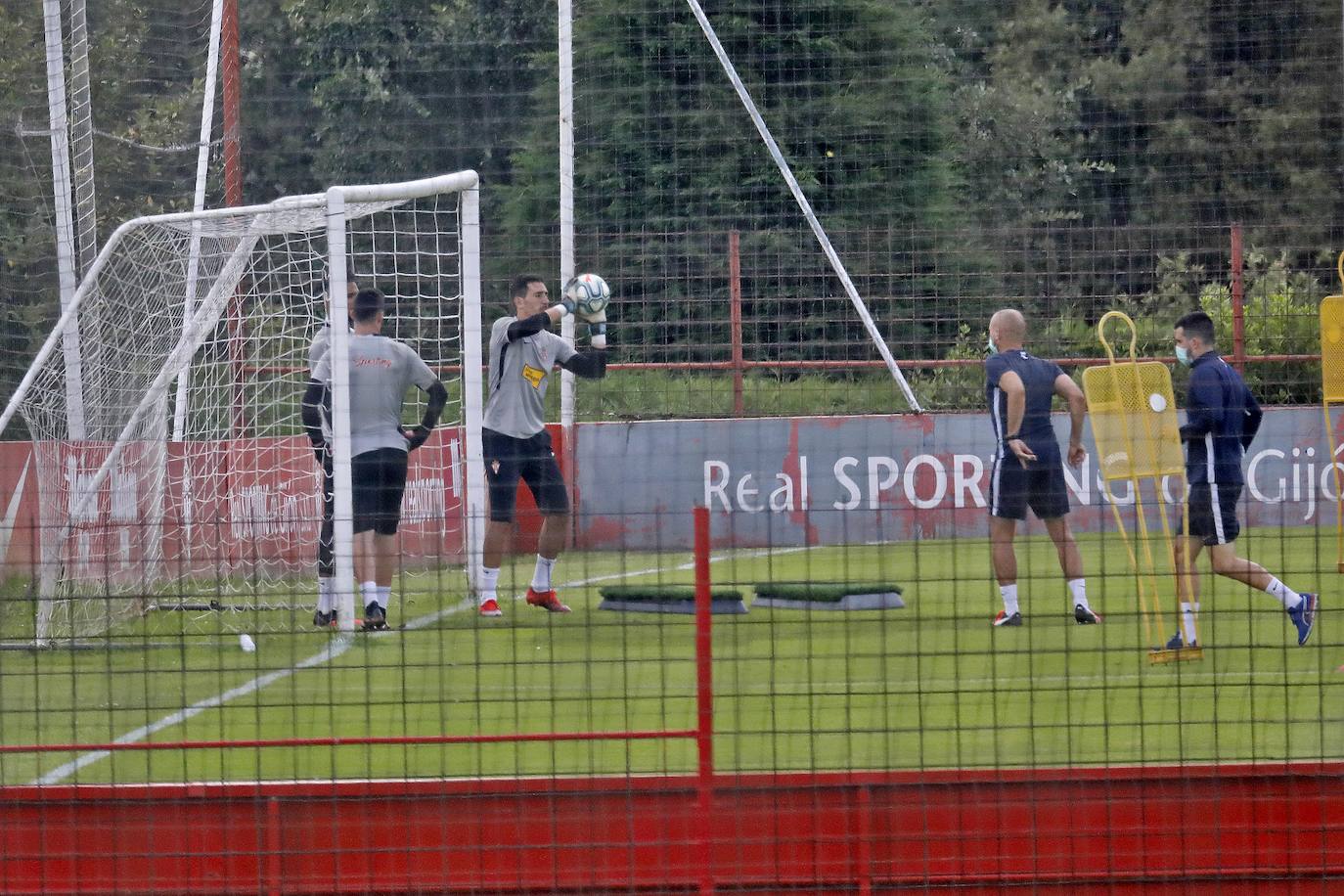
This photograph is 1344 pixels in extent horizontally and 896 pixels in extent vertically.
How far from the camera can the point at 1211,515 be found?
7.22 meters

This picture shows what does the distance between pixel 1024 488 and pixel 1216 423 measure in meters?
1.03

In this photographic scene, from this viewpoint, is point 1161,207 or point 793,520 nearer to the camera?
point 793,520

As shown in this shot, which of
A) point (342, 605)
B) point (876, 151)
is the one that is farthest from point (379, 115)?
point (342, 605)

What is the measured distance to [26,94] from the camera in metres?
12.8

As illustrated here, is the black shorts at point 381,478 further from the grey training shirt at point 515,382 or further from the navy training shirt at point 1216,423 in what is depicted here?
the navy training shirt at point 1216,423

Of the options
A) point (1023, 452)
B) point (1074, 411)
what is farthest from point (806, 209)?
point (1023, 452)

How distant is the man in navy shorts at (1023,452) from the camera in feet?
26.4

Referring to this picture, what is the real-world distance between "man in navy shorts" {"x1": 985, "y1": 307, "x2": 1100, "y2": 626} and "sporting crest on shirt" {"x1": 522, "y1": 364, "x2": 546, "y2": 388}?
2.42 m

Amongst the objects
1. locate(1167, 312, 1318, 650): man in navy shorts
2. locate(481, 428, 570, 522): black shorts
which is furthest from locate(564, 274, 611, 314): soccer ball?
locate(1167, 312, 1318, 650): man in navy shorts

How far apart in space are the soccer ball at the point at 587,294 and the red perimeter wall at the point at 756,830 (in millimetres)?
5119

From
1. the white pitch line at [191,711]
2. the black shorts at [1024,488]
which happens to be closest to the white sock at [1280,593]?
the black shorts at [1024,488]

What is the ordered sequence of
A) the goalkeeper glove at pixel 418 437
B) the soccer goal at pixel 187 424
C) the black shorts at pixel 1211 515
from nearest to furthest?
the black shorts at pixel 1211 515
the soccer goal at pixel 187 424
the goalkeeper glove at pixel 418 437

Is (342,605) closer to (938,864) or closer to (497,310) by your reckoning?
(938,864)

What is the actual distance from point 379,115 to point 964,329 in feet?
34.4
